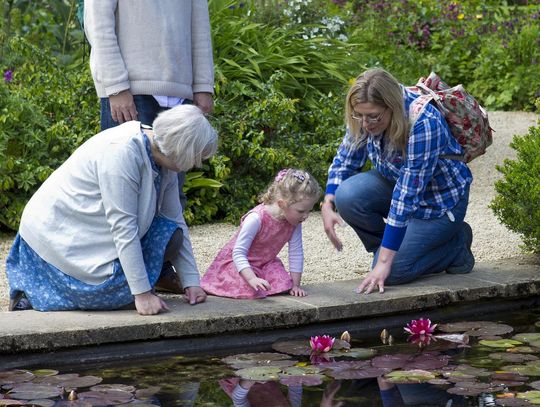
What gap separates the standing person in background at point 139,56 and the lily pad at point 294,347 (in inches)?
26.1

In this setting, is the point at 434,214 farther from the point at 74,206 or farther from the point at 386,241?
the point at 74,206

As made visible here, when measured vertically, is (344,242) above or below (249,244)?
below

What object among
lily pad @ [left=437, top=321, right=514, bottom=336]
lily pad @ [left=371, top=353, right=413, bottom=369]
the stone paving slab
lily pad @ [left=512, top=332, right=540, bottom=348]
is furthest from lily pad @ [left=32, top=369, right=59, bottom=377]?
lily pad @ [left=512, top=332, right=540, bottom=348]

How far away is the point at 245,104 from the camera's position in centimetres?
716

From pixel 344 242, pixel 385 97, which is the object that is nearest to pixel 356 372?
pixel 385 97

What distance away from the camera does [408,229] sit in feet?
16.2

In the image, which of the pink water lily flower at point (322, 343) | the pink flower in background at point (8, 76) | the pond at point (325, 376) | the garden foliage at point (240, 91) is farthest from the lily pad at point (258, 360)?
the pink flower in background at point (8, 76)

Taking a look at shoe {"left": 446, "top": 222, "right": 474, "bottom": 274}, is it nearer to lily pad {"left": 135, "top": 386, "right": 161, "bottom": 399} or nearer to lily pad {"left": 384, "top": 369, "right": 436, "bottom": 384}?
lily pad {"left": 384, "top": 369, "right": 436, "bottom": 384}

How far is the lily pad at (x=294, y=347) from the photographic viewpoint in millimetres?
4109

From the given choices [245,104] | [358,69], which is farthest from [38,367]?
[358,69]

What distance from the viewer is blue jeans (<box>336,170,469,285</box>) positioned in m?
4.86

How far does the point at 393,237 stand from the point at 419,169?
0.30m

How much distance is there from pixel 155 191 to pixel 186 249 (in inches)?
12.8

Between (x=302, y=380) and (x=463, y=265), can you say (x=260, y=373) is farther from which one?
(x=463, y=265)
